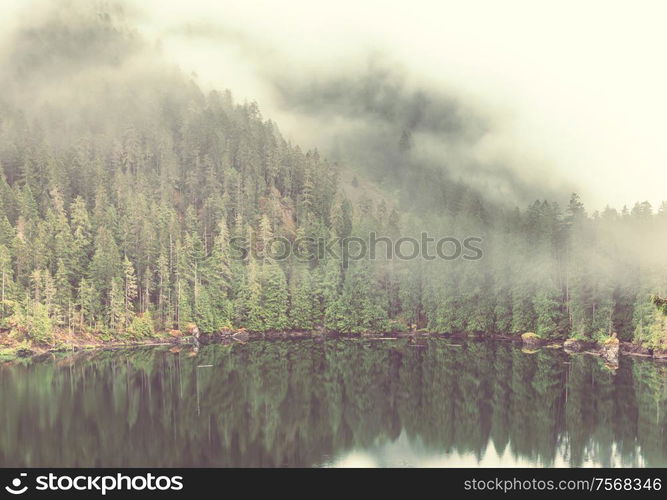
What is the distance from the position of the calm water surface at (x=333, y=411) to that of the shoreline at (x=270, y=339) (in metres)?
6.76

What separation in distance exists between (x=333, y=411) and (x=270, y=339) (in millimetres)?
61108

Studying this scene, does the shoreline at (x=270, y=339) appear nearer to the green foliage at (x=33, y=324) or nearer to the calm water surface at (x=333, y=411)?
the green foliage at (x=33, y=324)

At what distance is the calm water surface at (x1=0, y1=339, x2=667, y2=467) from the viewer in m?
43.0

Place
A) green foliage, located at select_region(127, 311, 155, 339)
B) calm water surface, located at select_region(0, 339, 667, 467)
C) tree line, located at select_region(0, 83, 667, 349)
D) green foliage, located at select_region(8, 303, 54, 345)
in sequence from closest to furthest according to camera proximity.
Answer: calm water surface, located at select_region(0, 339, 667, 467)
green foliage, located at select_region(8, 303, 54, 345)
tree line, located at select_region(0, 83, 667, 349)
green foliage, located at select_region(127, 311, 155, 339)

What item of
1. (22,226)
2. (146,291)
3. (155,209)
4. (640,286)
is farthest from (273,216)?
(640,286)

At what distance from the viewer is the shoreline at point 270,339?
9069 centimetres

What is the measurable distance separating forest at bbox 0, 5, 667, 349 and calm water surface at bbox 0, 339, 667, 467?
1573 centimetres

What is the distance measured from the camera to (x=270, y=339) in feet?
382

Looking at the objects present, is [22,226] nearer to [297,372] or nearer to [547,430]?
[297,372]

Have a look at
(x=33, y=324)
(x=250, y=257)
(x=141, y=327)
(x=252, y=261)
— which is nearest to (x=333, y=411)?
(x=141, y=327)
